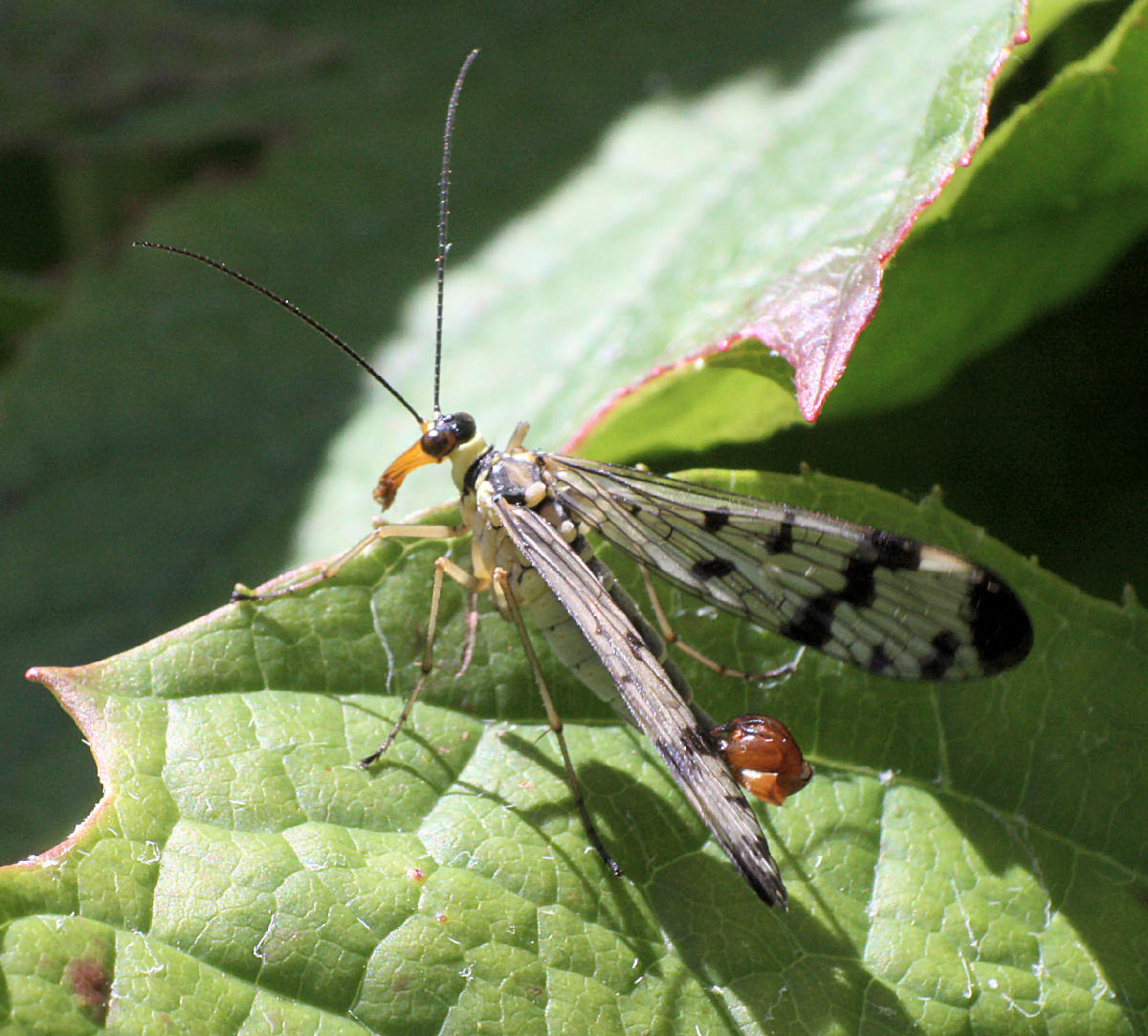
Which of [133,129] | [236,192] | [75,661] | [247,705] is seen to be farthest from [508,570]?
[133,129]

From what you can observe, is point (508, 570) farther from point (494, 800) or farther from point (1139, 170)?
point (1139, 170)

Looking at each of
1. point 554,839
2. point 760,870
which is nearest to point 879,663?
point 760,870

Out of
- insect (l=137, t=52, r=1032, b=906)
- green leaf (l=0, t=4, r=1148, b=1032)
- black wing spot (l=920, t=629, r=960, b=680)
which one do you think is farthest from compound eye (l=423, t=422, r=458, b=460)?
black wing spot (l=920, t=629, r=960, b=680)

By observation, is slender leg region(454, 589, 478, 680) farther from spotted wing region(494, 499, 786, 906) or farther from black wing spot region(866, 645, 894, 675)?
black wing spot region(866, 645, 894, 675)

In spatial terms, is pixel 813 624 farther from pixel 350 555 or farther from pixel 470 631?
pixel 350 555

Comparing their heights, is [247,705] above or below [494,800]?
above

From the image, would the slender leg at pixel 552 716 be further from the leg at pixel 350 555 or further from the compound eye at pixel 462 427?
the compound eye at pixel 462 427

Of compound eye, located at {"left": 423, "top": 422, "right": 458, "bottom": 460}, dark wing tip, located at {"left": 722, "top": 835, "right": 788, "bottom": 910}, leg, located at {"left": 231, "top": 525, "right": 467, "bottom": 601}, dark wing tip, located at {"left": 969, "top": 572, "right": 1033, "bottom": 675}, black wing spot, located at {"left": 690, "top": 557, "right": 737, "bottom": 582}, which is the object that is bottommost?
dark wing tip, located at {"left": 722, "top": 835, "right": 788, "bottom": 910}

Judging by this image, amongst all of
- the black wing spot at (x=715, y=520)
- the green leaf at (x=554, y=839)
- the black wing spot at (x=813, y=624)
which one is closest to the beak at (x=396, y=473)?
the green leaf at (x=554, y=839)
